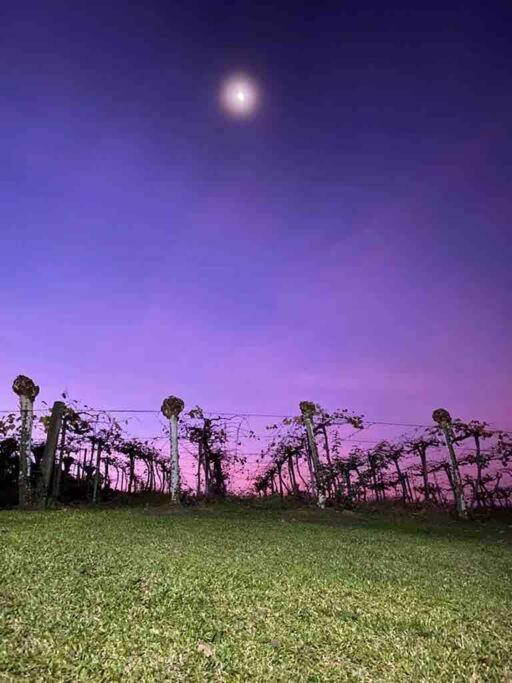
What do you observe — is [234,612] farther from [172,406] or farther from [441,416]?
[441,416]

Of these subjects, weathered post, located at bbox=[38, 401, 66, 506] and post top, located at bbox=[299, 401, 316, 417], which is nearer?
weathered post, located at bbox=[38, 401, 66, 506]

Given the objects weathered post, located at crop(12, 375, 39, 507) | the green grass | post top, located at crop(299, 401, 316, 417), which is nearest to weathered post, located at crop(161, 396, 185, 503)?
weathered post, located at crop(12, 375, 39, 507)

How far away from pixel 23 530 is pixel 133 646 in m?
4.21

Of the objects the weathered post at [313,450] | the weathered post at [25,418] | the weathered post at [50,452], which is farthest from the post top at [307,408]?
the weathered post at [25,418]

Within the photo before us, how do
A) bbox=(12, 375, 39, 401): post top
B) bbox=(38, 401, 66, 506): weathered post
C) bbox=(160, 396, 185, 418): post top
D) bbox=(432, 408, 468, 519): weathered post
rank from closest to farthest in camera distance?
bbox=(38, 401, 66, 506): weathered post
bbox=(12, 375, 39, 401): post top
bbox=(160, 396, 185, 418): post top
bbox=(432, 408, 468, 519): weathered post

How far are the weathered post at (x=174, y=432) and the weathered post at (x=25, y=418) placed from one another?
3.79 m

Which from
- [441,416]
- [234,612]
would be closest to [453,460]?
[441,416]

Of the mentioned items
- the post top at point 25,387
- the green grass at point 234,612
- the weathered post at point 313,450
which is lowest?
the green grass at point 234,612

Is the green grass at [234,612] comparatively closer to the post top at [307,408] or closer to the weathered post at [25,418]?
the weathered post at [25,418]

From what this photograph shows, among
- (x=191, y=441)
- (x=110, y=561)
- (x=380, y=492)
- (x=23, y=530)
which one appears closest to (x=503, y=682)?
(x=110, y=561)

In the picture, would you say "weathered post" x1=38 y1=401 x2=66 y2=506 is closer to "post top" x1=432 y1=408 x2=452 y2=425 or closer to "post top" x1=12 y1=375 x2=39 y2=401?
"post top" x1=12 y1=375 x2=39 y2=401

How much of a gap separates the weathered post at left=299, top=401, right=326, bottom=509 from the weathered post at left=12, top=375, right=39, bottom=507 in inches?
343

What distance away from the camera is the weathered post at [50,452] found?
11.0 metres

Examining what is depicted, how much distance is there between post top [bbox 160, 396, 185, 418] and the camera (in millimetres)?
13977
